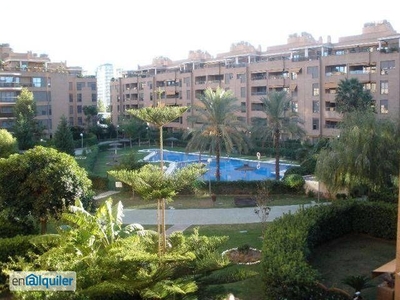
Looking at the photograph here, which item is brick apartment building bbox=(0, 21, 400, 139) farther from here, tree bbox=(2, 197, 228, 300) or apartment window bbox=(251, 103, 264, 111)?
tree bbox=(2, 197, 228, 300)

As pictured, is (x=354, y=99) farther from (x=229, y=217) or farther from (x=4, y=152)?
(x=4, y=152)

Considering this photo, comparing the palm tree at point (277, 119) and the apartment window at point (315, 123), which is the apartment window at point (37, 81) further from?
the palm tree at point (277, 119)

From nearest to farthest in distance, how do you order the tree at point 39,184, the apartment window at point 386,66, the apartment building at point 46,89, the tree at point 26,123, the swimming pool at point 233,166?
the tree at point 39,184 < the swimming pool at point 233,166 < the apartment window at point 386,66 < the tree at point 26,123 < the apartment building at point 46,89

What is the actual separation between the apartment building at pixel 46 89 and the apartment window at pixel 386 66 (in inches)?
1472

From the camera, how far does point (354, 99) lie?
39.3 metres

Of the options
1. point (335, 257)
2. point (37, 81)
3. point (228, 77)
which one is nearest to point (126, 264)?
point (335, 257)

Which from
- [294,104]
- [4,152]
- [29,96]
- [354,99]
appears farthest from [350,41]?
[4,152]

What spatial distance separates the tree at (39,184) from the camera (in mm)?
15539

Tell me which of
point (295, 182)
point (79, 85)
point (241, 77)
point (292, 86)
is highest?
point (79, 85)

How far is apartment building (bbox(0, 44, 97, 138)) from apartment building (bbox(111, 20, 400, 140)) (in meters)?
7.93

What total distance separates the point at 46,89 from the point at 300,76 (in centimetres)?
3343

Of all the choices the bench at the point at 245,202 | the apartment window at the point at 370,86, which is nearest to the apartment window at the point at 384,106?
the apartment window at the point at 370,86

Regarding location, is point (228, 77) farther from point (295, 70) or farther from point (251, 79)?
point (295, 70)

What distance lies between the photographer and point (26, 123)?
49906 mm
